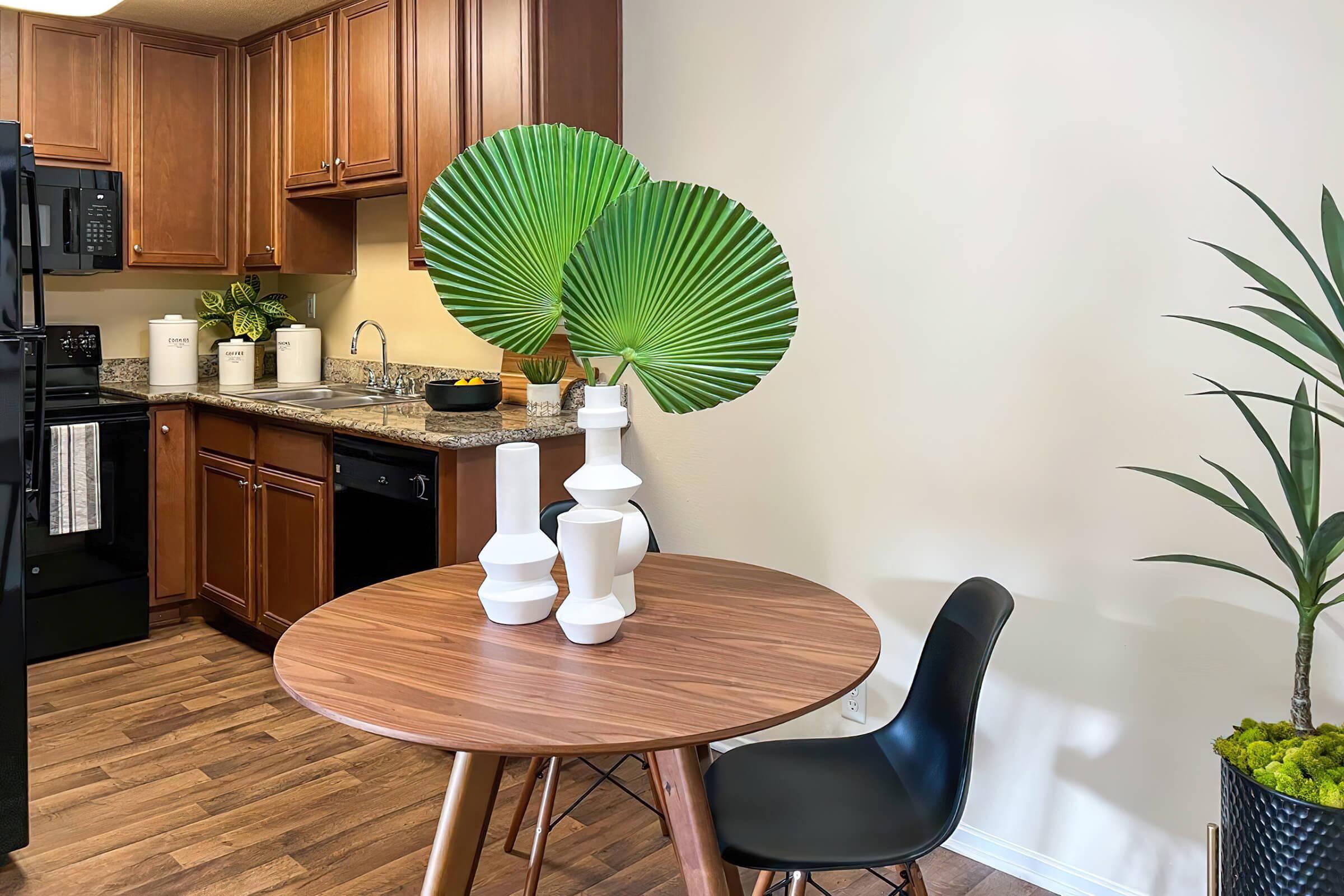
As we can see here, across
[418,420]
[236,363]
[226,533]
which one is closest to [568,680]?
[418,420]

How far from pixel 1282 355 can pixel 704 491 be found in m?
1.70

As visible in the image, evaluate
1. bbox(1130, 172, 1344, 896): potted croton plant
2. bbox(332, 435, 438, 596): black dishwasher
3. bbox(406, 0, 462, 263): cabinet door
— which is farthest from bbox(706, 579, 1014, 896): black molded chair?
bbox(406, 0, 462, 263): cabinet door

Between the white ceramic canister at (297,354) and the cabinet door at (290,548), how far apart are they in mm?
→ 816

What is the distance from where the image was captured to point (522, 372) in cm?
337

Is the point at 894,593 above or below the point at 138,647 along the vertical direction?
above

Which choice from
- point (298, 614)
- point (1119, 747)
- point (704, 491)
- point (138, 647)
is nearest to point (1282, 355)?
point (1119, 747)

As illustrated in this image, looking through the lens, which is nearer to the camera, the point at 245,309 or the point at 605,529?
the point at 605,529

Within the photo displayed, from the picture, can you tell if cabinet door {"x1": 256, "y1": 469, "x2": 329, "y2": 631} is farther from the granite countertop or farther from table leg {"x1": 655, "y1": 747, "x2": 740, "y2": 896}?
table leg {"x1": 655, "y1": 747, "x2": 740, "y2": 896}

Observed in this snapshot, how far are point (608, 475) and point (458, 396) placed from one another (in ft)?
5.49

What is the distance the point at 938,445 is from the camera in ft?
7.91

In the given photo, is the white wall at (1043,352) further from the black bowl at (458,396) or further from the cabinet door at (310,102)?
the cabinet door at (310,102)

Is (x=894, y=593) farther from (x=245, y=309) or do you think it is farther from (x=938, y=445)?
(x=245, y=309)

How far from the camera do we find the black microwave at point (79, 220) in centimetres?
369

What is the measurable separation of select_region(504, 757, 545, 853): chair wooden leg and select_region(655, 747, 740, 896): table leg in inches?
29.0
